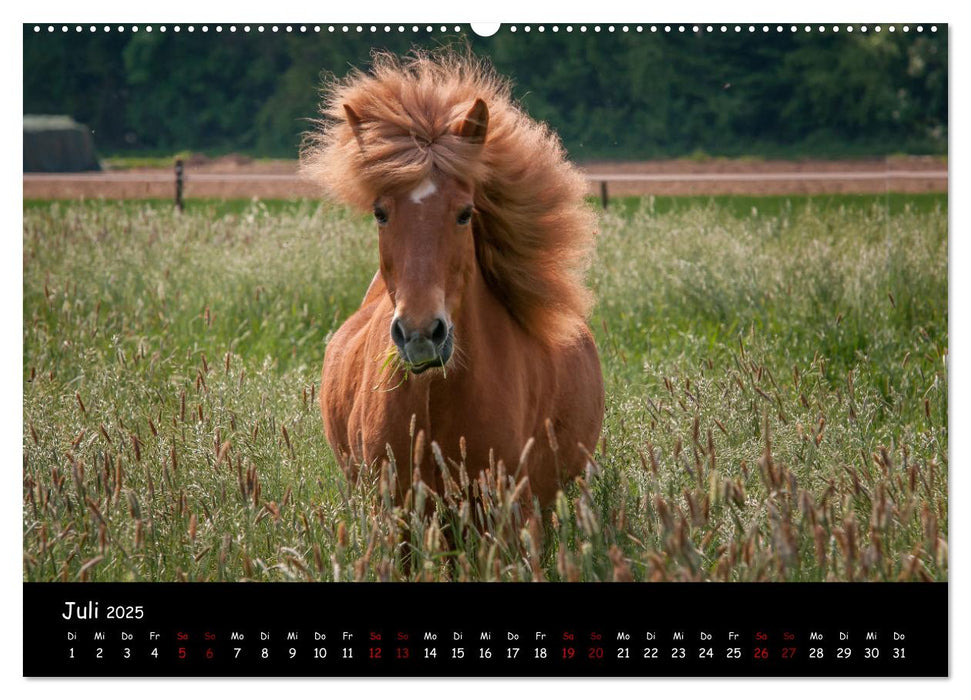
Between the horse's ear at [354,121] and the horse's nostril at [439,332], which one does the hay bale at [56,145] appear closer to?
the horse's ear at [354,121]

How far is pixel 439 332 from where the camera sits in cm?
320

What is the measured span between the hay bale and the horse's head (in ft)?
4.23

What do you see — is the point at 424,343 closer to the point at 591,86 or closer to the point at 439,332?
the point at 439,332

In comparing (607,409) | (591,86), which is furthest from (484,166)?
(607,409)

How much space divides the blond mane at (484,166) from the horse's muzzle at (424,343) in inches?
20.3

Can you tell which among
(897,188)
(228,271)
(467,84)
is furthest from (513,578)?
(228,271)

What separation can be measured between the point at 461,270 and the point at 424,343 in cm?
43

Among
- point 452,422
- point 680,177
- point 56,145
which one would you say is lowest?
point 452,422

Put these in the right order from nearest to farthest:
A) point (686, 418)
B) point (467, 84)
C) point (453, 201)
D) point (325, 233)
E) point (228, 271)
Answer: point (453, 201) → point (467, 84) → point (686, 418) → point (228, 271) → point (325, 233)

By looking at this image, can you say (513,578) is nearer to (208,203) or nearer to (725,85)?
(725,85)

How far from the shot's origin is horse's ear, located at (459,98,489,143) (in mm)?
3521

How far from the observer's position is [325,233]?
29.6ft

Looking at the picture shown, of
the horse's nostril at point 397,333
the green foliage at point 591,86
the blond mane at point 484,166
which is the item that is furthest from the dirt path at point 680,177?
the horse's nostril at point 397,333

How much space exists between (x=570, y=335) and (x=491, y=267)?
1.78ft
